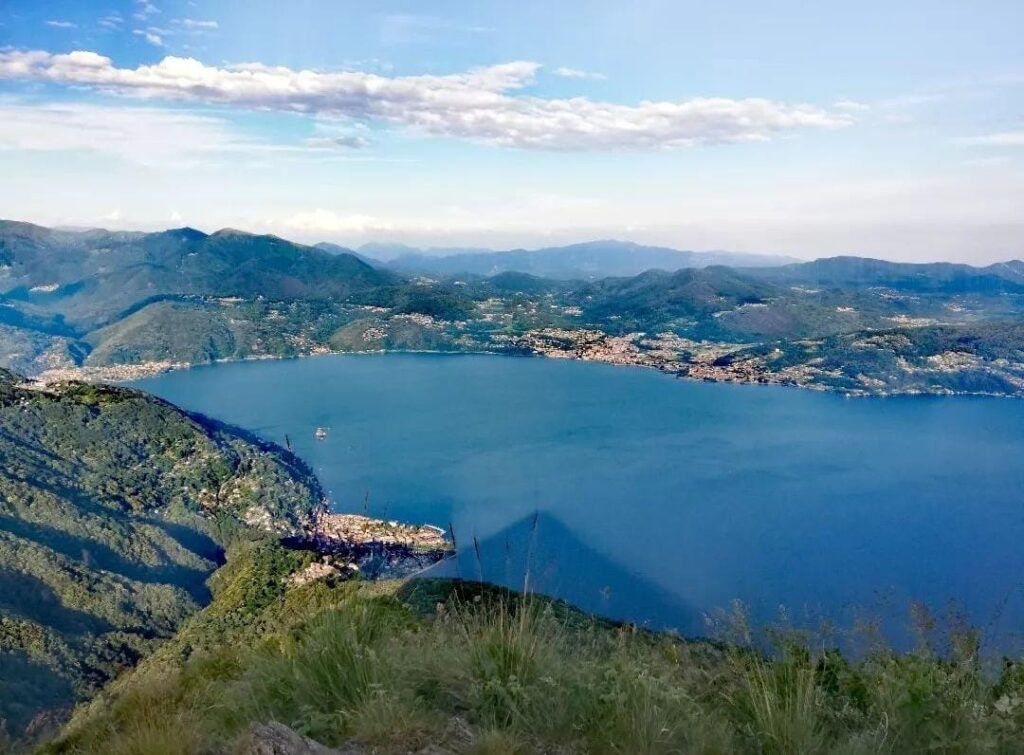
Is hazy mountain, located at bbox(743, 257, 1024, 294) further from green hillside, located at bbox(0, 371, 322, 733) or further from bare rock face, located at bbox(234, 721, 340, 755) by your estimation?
bare rock face, located at bbox(234, 721, 340, 755)

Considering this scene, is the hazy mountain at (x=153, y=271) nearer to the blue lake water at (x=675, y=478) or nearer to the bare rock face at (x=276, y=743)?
the blue lake water at (x=675, y=478)

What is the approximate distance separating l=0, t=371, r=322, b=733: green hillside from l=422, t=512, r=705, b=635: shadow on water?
14529 mm

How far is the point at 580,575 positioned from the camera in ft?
111

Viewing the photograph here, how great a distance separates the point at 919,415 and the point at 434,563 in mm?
54194

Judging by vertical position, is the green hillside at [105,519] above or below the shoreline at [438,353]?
below

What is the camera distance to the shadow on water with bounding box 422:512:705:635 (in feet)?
98.6

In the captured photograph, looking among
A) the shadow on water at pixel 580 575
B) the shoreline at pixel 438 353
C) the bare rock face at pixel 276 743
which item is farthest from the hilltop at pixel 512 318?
the bare rock face at pixel 276 743

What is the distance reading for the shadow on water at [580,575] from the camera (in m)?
30.0

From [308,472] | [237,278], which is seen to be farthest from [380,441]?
[237,278]

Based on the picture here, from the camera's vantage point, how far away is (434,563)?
35438 mm

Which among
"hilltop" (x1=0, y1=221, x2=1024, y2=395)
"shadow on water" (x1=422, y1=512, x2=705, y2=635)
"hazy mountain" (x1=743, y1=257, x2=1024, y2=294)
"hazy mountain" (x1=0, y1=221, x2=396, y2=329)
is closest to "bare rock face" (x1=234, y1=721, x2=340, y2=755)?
"shadow on water" (x1=422, y1=512, x2=705, y2=635)

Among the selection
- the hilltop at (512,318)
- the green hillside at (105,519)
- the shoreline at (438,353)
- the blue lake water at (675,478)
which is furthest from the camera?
the hilltop at (512,318)

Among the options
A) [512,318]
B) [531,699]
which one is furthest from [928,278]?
[531,699]

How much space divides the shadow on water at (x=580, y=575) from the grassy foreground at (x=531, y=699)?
978 inches
